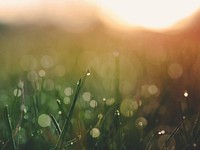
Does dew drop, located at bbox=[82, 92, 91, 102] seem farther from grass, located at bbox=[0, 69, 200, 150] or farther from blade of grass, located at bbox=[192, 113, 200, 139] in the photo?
blade of grass, located at bbox=[192, 113, 200, 139]

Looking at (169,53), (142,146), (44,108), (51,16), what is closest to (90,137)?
(142,146)

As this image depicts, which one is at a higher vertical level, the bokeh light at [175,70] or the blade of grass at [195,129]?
the bokeh light at [175,70]

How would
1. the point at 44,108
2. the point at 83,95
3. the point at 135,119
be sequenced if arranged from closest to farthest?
the point at 135,119 → the point at 44,108 → the point at 83,95

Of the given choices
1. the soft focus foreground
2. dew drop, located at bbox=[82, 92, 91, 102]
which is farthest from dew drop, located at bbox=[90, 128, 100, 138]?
dew drop, located at bbox=[82, 92, 91, 102]

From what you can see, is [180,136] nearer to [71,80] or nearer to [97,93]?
[97,93]

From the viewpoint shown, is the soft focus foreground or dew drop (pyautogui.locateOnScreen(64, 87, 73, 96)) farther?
dew drop (pyautogui.locateOnScreen(64, 87, 73, 96))

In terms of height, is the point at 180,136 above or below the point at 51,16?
below

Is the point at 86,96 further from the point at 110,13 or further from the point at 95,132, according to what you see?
the point at 110,13


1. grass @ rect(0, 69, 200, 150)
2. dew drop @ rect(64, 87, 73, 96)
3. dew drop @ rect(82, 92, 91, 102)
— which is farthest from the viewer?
dew drop @ rect(64, 87, 73, 96)

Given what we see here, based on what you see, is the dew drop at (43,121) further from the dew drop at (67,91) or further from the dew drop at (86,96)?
the dew drop at (67,91)

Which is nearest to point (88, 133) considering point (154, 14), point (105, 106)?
point (105, 106)

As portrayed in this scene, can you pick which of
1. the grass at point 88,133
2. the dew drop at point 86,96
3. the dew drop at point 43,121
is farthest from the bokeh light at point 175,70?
the dew drop at point 43,121
